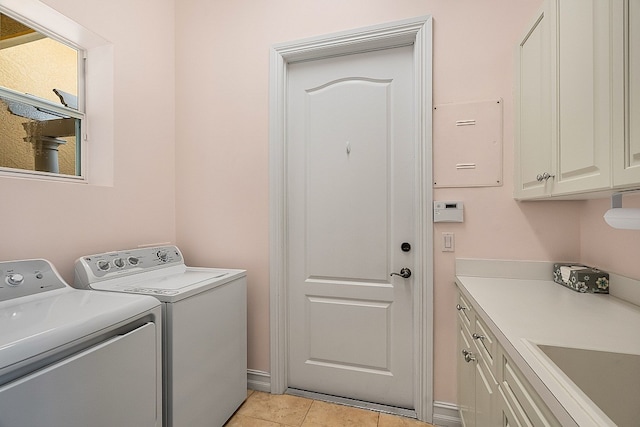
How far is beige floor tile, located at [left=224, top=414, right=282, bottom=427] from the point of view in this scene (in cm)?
178

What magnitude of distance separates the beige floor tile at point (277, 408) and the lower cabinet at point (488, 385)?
0.93 metres

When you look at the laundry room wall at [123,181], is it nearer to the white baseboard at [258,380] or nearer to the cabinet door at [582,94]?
the white baseboard at [258,380]

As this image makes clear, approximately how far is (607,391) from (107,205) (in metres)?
2.31

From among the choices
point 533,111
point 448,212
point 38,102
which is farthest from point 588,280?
point 38,102

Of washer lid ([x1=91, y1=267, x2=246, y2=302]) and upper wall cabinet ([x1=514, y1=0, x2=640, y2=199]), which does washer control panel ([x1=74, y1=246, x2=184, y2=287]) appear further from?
upper wall cabinet ([x1=514, y1=0, x2=640, y2=199])

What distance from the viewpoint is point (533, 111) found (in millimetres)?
1448

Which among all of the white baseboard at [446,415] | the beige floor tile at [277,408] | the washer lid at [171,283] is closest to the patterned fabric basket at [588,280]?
the white baseboard at [446,415]

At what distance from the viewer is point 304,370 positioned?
2.09 meters

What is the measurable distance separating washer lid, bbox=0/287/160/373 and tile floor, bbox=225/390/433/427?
1030mm

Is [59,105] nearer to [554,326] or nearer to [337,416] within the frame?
[337,416]

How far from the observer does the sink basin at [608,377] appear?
78cm

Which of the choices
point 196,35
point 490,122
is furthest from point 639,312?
point 196,35

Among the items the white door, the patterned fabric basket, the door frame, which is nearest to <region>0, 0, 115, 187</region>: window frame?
the door frame

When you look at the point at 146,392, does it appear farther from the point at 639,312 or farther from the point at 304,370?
the point at 639,312
